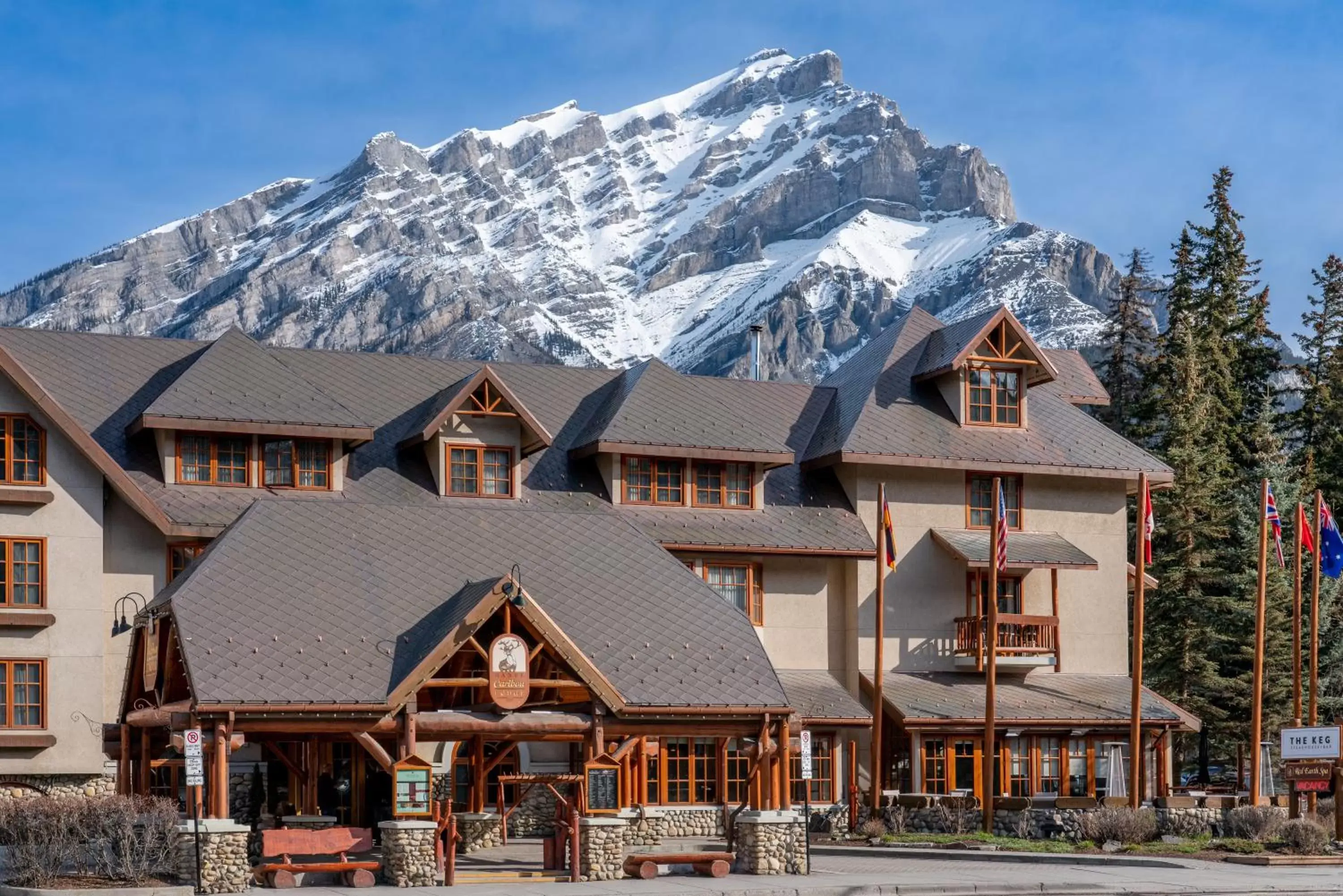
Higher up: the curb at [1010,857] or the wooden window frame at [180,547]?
the wooden window frame at [180,547]

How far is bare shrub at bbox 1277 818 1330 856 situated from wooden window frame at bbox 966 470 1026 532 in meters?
12.0

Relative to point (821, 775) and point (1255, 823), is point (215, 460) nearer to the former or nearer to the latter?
point (821, 775)

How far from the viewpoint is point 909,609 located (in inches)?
1734

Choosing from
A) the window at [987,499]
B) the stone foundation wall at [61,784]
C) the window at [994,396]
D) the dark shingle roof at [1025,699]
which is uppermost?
the window at [994,396]

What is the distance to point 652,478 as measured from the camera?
43.3m

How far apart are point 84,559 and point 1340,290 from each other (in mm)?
53280

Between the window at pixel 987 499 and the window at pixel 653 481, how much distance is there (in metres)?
7.12

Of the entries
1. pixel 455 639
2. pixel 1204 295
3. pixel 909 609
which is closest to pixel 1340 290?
pixel 1204 295

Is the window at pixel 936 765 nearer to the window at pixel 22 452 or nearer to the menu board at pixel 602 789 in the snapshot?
the menu board at pixel 602 789

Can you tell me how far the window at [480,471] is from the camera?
4188 centimetres

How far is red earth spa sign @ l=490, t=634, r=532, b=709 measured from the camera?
29.6 m

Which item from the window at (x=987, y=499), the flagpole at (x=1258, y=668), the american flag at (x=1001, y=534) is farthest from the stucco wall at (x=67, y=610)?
the flagpole at (x=1258, y=668)

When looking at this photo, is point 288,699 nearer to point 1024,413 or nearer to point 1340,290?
point 1024,413

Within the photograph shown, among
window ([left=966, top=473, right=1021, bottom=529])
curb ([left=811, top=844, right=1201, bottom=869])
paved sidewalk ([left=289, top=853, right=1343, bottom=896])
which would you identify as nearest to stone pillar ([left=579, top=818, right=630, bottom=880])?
paved sidewalk ([left=289, top=853, right=1343, bottom=896])
